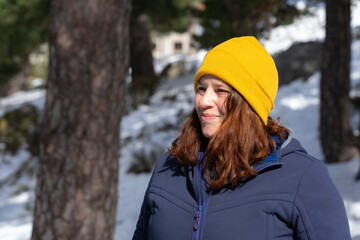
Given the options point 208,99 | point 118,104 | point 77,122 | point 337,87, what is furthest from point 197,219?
point 337,87

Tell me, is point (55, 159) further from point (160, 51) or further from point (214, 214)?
point (160, 51)

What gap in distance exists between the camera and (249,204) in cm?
159

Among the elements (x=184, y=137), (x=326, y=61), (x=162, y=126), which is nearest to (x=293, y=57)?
(x=162, y=126)

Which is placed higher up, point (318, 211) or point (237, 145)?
point (237, 145)

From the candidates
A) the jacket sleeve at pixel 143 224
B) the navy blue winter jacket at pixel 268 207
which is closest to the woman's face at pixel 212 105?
the navy blue winter jacket at pixel 268 207

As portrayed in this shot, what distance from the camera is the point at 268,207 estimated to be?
1560 mm

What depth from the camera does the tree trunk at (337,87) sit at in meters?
6.53

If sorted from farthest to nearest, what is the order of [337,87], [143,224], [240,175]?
[337,87] < [143,224] < [240,175]

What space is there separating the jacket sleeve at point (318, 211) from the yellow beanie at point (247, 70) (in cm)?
33

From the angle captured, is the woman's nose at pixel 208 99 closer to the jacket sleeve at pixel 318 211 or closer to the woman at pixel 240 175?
the woman at pixel 240 175

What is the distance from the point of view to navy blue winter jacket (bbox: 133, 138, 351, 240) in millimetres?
1521

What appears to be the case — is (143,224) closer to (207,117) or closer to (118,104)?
(207,117)

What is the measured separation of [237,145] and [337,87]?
5427 mm

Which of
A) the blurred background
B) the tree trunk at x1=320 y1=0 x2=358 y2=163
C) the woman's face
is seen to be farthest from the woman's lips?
the tree trunk at x1=320 y1=0 x2=358 y2=163
